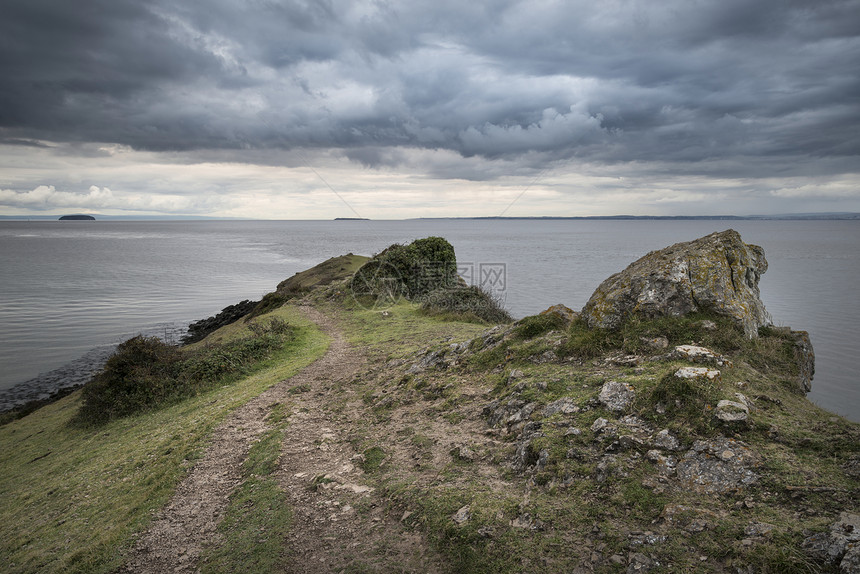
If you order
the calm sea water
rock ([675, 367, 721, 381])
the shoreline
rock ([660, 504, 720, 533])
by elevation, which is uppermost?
rock ([675, 367, 721, 381])

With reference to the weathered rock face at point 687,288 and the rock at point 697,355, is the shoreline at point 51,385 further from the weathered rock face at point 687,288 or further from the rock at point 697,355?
the rock at point 697,355

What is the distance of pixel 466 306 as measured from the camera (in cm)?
2664

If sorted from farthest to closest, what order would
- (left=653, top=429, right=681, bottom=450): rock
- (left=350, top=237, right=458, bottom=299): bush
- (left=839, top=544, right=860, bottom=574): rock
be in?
(left=350, top=237, right=458, bottom=299): bush, (left=653, top=429, right=681, bottom=450): rock, (left=839, top=544, right=860, bottom=574): rock

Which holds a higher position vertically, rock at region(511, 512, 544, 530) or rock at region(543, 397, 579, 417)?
rock at region(543, 397, 579, 417)

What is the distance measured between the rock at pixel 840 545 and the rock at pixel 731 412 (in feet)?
6.10

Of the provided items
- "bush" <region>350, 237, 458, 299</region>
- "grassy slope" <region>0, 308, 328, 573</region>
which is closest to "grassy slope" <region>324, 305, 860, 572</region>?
"grassy slope" <region>0, 308, 328, 573</region>

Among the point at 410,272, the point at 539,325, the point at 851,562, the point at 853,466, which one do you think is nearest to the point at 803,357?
the point at 853,466

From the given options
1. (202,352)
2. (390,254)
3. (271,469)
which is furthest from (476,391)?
(390,254)

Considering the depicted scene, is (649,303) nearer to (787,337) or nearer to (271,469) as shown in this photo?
(787,337)

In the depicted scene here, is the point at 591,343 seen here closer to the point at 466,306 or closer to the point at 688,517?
the point at 688,517

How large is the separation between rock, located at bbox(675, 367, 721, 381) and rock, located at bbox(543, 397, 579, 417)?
5.80 ft

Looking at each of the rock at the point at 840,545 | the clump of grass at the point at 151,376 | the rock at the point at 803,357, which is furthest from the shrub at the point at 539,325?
the clump of grass at the point at 151,376

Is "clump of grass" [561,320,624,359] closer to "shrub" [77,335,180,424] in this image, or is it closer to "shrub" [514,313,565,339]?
"shrub" [514,313,565,339]

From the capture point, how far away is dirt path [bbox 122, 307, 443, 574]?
19.6ft
